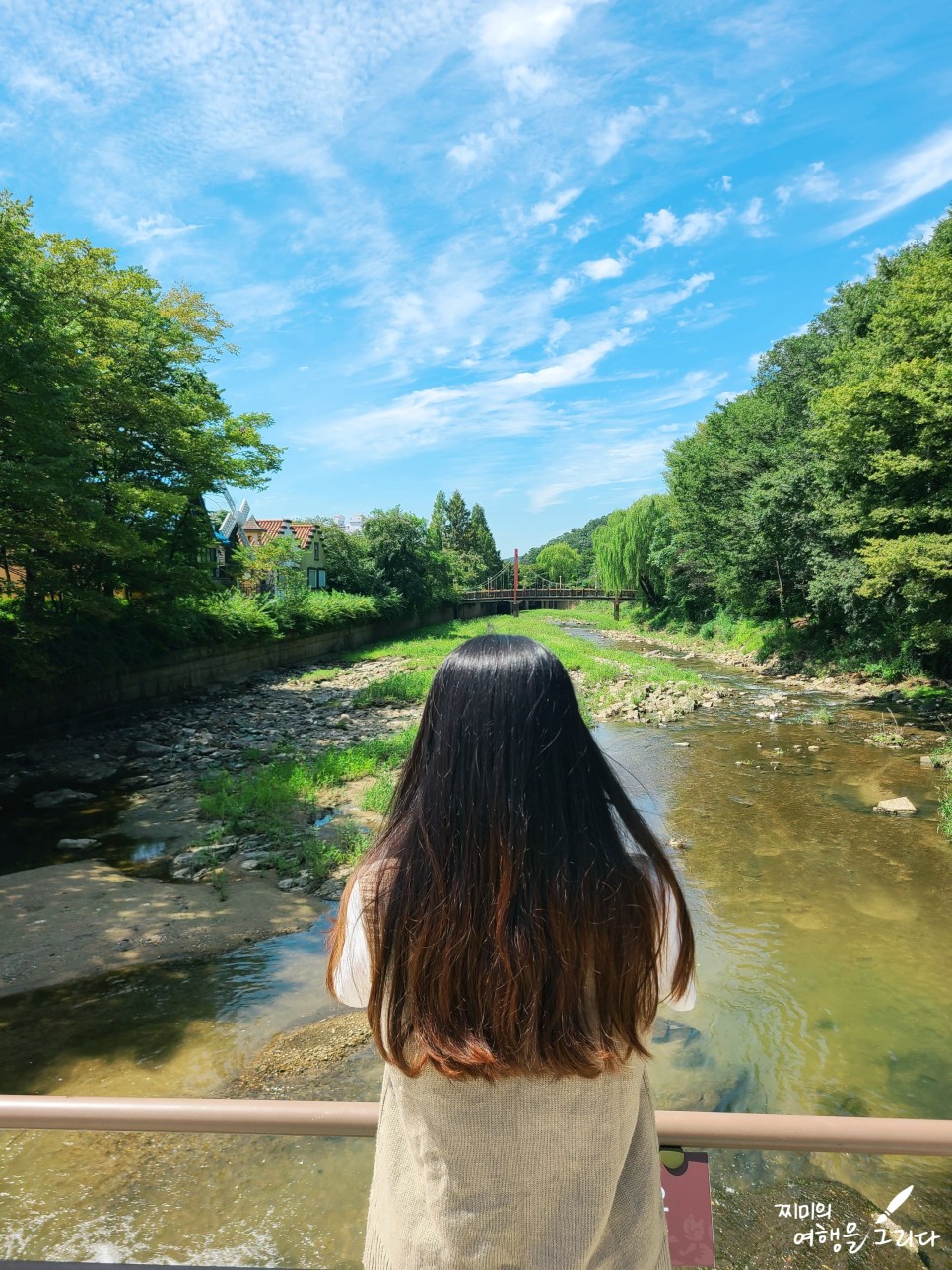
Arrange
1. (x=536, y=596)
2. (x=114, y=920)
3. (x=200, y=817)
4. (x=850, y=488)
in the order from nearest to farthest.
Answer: (x=114, y=920) < (x=200, y=817) < (x=850, y=488) < (x=536, y=596)

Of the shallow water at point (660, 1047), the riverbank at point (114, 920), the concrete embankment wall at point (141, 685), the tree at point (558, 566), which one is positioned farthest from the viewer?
the tree at point (558, 566)

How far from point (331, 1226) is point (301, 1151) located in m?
0.61

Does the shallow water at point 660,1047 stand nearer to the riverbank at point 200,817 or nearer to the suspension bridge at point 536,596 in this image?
the riverbank at point 200,817

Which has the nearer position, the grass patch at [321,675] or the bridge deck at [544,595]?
the grass patch at [321,675]

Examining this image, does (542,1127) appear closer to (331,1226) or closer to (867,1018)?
(331,1226)

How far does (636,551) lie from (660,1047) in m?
39.0

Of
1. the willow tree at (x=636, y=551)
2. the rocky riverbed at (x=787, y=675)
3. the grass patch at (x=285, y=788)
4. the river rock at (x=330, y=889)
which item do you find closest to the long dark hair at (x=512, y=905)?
the river rock at (x=330, y=889)

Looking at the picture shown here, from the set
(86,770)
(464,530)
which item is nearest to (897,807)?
(86,770)

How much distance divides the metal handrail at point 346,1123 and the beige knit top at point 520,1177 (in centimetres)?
23

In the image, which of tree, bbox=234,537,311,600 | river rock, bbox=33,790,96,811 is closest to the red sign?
river rock, bbox=33,790,96,811

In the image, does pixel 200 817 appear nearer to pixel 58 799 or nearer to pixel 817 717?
pixel 58 799

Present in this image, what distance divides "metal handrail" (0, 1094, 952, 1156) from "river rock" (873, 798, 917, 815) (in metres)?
9.91

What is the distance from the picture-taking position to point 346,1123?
4.14ft

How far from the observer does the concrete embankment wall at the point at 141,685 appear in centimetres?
1323
